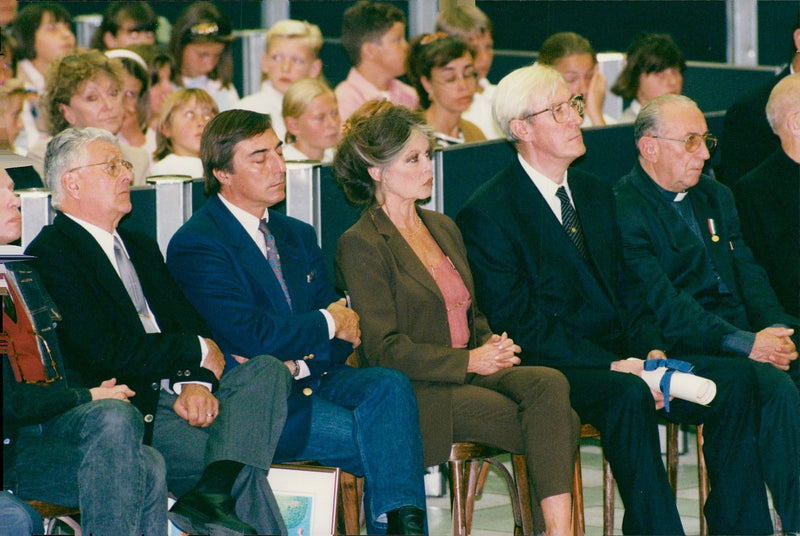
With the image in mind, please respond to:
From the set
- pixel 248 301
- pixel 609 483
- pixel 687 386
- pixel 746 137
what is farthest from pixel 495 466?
pixel 746 137

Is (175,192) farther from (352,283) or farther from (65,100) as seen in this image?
(65,100)

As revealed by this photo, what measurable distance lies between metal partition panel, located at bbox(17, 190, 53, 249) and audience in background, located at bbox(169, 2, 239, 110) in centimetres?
270

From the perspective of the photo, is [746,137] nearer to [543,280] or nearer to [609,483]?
[543,280]

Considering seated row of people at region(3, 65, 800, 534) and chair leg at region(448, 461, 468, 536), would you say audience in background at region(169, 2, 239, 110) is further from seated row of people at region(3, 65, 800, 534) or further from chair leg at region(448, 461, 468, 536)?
chair leg at region(448, 461, 468, 536)

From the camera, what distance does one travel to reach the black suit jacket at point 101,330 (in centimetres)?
345

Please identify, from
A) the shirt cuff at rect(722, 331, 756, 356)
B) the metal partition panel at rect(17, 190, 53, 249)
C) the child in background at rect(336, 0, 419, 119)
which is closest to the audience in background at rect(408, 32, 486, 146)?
the child in background at rect(336, 0, 419, 119)

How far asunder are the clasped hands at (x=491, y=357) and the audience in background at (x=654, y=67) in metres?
2.48

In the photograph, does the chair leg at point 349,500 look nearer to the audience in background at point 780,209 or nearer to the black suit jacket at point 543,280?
the black suit jacket at point 543,280

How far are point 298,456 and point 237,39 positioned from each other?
14.9 ft

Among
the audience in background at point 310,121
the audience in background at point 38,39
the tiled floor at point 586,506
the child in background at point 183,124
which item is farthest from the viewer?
the audience in background at point 38,39

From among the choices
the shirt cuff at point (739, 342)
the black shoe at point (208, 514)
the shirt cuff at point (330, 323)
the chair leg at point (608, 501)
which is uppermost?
the shirt cuff at point (330, 323)

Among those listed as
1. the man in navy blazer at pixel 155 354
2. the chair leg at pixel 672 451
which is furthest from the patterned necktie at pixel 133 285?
the chair leg at pixel 672 451

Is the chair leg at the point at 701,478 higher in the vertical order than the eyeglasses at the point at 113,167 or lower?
lower

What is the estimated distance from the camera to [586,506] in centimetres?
464
